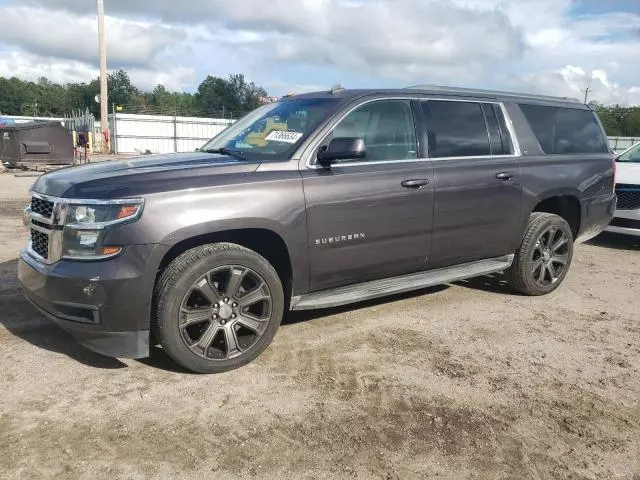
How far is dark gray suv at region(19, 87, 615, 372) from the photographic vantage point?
10.9ft

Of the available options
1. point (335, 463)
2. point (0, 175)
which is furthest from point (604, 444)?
point (0, 175)

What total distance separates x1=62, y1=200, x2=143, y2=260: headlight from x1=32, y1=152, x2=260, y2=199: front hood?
0.20 ft

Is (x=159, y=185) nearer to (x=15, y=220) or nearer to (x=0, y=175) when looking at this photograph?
(x=15, y=220)

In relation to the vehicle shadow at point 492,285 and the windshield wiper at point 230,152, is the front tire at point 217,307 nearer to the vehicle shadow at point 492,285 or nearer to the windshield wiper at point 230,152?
the windshield wiper at point 230,152

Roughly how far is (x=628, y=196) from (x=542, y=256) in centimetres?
357

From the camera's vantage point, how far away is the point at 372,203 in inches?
162

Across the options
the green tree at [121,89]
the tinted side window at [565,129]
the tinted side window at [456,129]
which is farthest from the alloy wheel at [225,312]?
the green tree at [121,89]

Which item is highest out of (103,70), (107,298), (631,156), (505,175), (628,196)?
(103,70)

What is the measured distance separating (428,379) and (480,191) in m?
1.85

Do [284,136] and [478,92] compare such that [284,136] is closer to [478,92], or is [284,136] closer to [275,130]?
[275,130]

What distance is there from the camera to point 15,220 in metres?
8.95

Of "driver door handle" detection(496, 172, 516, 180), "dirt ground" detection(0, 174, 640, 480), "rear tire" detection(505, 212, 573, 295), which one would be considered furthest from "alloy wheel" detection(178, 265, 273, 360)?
"rear tire" detection(505, 212, 573, 295)

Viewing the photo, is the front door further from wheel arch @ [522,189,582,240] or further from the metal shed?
the metal shed

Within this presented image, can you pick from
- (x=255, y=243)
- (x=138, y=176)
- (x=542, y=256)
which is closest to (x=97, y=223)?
(x=138, y=176)
